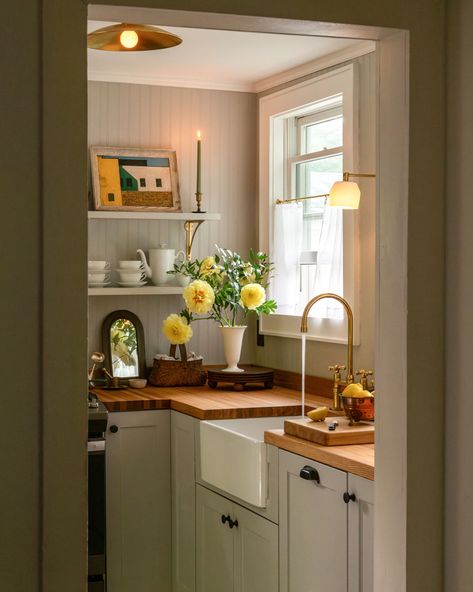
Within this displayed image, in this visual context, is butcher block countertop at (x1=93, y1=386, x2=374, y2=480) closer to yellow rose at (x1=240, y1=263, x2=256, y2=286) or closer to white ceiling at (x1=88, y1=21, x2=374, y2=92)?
yellow rose at (x1=240, y1=263, x2=256, y2=286)

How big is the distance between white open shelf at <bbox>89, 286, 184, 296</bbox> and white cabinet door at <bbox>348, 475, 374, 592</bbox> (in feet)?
6.14

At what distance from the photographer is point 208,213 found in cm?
450

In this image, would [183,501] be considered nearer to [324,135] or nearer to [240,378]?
[240,378]

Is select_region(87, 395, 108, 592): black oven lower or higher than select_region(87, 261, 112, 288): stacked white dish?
lower

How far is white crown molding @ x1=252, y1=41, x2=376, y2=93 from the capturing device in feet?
12.3

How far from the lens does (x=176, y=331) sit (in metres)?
4.33

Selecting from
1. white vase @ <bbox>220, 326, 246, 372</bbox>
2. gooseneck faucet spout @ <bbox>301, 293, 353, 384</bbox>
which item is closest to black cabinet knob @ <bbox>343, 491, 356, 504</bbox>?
gooseneck faucet spout @ <bbox>301, 293, 353, 384</bbox>

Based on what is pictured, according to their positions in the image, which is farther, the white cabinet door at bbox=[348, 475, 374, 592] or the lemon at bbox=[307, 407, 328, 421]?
the lemon at bbox=[307, 407, 328, 421]

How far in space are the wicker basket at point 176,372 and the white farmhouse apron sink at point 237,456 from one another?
716 mm

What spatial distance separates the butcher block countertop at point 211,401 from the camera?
3721mm

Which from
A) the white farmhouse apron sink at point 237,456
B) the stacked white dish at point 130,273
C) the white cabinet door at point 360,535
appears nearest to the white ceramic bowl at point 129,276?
the stacked white dish at point 130,273

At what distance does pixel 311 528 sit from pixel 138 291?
5.74 ft
